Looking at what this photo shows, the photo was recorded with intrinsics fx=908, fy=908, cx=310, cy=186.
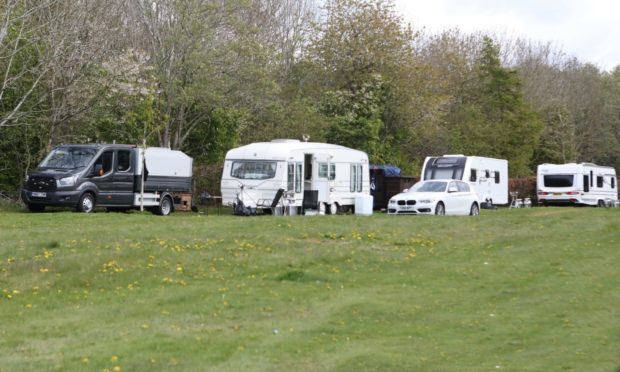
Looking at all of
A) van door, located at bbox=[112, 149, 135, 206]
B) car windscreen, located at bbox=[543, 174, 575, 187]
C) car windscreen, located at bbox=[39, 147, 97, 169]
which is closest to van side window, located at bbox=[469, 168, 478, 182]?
car windscreen, located at bbox=[543, 174, 575, 187]

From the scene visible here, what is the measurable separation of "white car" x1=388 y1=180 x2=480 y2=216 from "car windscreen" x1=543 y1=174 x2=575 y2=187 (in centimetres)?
1571

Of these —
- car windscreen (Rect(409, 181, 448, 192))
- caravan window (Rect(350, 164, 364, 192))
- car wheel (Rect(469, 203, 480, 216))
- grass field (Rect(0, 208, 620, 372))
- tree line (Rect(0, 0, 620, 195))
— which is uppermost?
tree line (Rect(0, 0, 620, 195))

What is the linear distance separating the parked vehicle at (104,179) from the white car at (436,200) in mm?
8705

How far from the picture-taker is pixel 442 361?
412 inches

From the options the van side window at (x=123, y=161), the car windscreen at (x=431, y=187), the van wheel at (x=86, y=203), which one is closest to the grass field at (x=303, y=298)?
the van wheel at (x=86, y=203)

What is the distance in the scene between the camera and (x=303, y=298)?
14383 mm

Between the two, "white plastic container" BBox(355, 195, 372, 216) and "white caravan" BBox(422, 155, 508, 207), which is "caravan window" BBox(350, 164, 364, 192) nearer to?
"white plastic container" BBox(355, 195, 372, 216)

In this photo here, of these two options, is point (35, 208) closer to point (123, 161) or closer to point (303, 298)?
point (123, 161)

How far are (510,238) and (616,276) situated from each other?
18.5 feet

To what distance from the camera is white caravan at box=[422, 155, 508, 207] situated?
43031 millimetres

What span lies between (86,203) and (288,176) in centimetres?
771

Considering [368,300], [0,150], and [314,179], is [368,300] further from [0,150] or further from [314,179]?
[0,150]

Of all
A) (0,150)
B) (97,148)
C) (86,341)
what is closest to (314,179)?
(97,148)

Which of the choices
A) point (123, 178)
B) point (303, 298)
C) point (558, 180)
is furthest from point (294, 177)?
point (558, 180)
